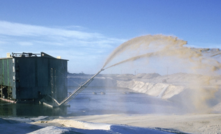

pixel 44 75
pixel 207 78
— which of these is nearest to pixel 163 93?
pixel 207 78

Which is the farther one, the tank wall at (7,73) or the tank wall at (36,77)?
the tank wall at (7,73)

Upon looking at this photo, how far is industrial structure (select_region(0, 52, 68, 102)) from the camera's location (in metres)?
30.4

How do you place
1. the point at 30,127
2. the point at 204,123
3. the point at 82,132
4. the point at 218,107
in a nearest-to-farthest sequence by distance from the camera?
the point at 82,132 < the point at 30,127 < the point at 204,123 < the point at 218,107

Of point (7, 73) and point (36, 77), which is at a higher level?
point (7, 73)

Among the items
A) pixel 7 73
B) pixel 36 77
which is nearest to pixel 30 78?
pixel 36 77

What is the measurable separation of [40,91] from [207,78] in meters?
24.9

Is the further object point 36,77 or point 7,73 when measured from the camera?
point 7,73

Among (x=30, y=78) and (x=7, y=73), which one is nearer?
(x=30, y=78)

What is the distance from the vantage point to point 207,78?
2334 centimetres

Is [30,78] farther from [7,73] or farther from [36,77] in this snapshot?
→ [7,73]

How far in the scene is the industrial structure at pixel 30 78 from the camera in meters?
30.4

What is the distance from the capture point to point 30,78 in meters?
30.9

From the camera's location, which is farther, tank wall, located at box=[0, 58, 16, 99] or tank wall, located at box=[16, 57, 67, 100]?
tank wall, located at box=[0, 58, 16, 99]

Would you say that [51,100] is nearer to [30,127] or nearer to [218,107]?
[30,127]
